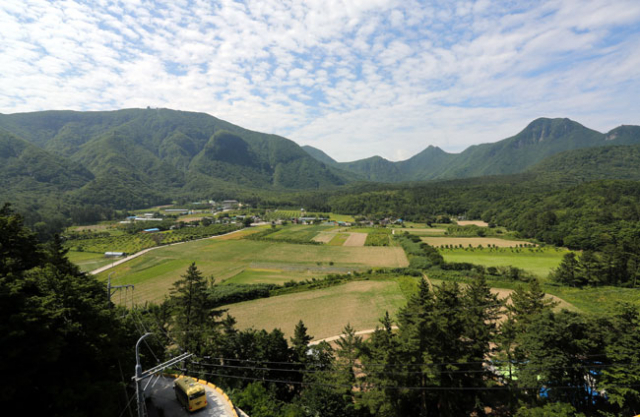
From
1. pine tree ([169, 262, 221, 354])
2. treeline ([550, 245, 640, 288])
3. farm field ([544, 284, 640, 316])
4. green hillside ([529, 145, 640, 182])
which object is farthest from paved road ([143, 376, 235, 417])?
green hillside ([529, 145, 640, 182])

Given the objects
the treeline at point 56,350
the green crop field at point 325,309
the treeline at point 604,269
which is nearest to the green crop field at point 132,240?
the green crop field at point 325,309

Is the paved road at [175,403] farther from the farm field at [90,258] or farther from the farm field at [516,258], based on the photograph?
the farm field at [516,258]

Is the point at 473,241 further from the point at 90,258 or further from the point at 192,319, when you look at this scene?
the point at 90,258

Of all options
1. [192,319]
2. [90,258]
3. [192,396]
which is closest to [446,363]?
[192,396]

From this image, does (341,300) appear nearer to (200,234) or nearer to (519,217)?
(200,234)

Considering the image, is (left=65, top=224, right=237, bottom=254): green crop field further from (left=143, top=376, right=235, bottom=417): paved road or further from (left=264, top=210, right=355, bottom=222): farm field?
(left=143, top=376, right=235, bottom=417): paved road

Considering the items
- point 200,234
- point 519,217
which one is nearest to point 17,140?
point 200,234
